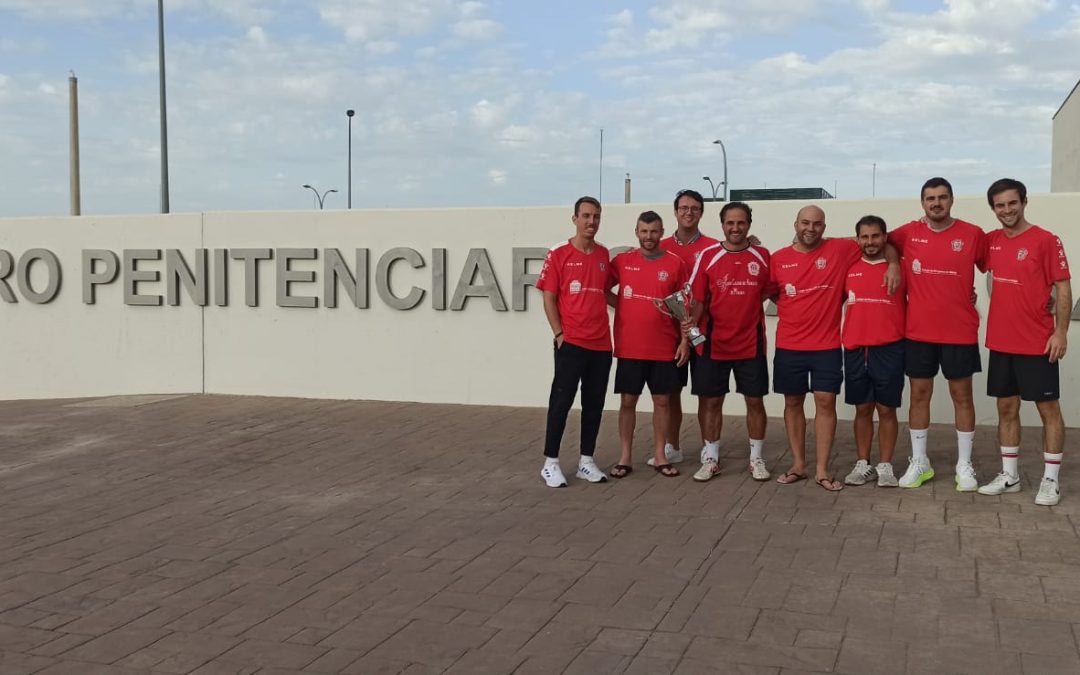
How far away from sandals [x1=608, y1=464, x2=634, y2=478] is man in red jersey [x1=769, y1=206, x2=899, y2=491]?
101 centimetres

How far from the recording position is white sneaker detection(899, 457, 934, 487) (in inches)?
254

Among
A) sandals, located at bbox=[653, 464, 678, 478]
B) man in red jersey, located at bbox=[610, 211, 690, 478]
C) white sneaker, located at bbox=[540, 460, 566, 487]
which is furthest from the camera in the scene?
sandals, located at bbox=[653, 464, 678, 478]

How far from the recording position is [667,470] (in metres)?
6.92

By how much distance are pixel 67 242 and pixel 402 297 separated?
4618 mm

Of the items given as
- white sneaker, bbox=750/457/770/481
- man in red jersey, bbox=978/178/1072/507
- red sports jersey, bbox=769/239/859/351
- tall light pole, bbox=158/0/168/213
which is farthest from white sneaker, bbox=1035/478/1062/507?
tall light pole, bbox=158/0/168/213

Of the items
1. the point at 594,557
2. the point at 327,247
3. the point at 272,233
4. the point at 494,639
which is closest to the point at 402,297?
the point at 327,247

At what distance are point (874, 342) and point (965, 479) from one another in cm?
100

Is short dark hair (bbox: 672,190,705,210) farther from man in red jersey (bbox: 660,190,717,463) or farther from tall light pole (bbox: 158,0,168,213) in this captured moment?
tall light pole (bbox: 158,0,168,213)

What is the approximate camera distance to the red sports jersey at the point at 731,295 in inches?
263

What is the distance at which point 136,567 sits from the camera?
502cm

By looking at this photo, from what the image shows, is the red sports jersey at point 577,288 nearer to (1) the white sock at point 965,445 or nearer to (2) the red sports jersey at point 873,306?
(2) the red sports jersey at point 873,306

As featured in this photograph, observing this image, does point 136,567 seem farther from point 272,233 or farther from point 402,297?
point 272,233

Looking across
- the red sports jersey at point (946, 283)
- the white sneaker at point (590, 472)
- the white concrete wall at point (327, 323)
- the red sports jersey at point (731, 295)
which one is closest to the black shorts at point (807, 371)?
the red sports jersey at point (731, 295)

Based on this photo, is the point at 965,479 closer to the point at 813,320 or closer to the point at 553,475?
the point at 813,320
